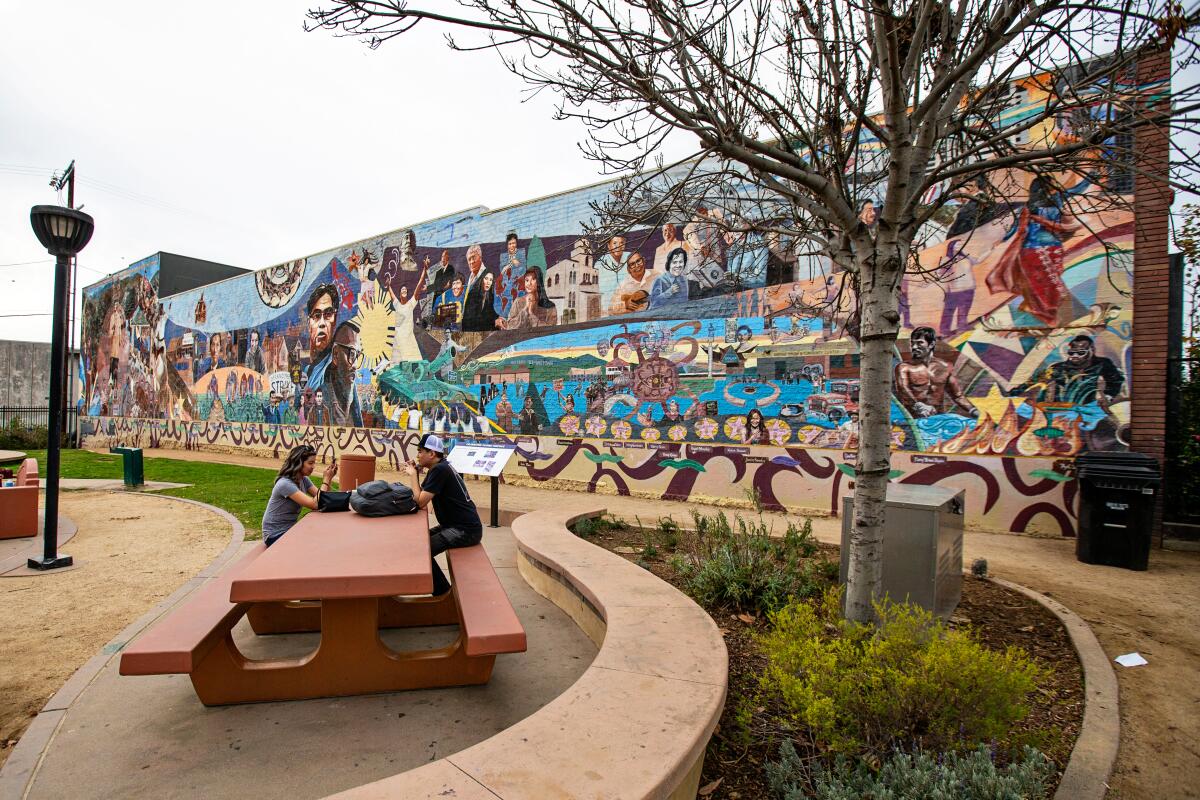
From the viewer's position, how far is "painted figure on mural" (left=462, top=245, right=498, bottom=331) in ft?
50.6

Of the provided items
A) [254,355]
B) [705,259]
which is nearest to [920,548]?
[705,259]

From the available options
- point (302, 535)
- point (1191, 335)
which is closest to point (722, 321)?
point (1191, 335)

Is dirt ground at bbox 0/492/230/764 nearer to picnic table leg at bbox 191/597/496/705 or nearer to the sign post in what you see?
picnic table leg at bbox 191/597/496/705

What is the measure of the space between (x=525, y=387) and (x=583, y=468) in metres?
2.54

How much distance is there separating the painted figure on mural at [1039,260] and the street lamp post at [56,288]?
1180 cm

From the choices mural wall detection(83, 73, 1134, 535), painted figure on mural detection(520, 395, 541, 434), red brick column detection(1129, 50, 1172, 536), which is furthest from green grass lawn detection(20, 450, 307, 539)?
red brick column detection(1129, 50, 1172, 536)

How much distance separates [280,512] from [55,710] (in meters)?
2.04

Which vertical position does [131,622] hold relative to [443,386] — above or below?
below

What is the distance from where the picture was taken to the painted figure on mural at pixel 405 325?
17234mm

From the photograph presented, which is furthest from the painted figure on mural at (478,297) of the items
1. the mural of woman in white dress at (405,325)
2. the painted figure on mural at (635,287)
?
the painted figure on mural at (635,287)

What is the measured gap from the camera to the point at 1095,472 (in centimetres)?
714

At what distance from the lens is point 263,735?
3289mm

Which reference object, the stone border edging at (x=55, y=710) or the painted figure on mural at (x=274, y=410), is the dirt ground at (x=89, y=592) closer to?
the stone border edging at (x=55, y=710)

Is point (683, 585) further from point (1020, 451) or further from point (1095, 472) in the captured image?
point (1020, 451)
